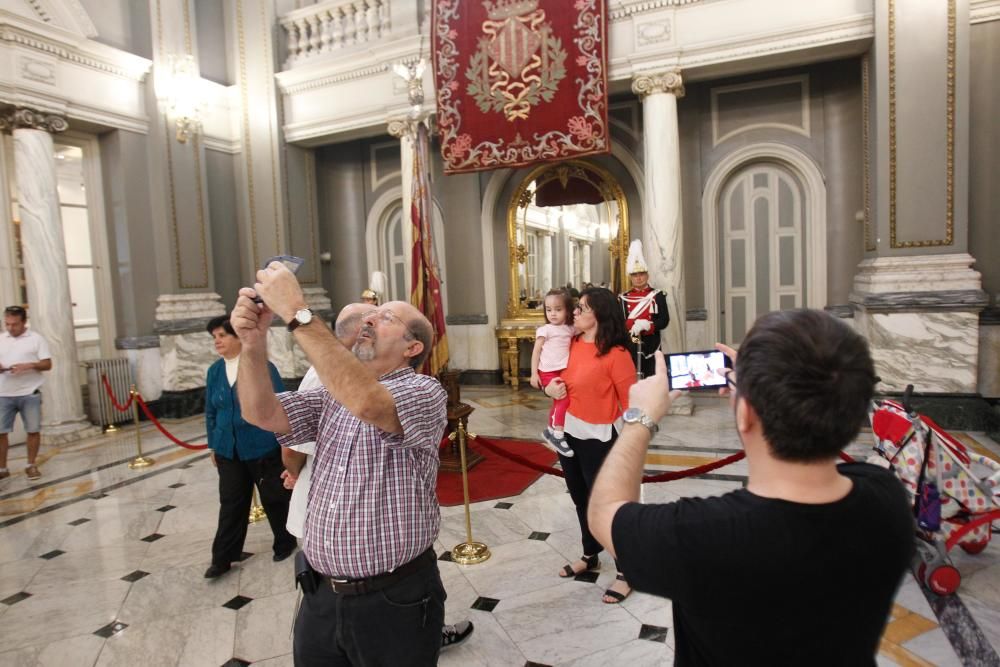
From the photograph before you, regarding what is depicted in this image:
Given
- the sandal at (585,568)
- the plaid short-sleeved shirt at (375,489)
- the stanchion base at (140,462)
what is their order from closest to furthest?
the plaid short-sleeved shirt at (375,489) < the sandal at (585,568) < the stanchion base at (140,462)

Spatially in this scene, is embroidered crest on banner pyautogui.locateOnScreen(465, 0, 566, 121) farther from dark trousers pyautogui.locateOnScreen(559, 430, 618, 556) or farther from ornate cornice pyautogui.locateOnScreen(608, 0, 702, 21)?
dark trousers pyautogui.locateOnScreen(559, 430, 618, 556)

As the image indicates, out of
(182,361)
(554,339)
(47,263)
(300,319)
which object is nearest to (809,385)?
(300,319)

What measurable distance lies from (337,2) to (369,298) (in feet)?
14.8

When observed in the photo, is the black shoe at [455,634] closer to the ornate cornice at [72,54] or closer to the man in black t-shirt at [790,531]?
the man in black t-shirt at [790,531]

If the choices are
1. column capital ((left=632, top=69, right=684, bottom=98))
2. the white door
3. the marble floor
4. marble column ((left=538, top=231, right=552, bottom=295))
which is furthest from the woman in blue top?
the white door

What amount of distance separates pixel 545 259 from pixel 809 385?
8.77m

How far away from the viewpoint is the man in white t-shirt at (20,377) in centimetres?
579

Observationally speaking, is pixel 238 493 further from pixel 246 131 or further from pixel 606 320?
pixel 246 131

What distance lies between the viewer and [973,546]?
341cm

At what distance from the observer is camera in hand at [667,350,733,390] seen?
1706mm

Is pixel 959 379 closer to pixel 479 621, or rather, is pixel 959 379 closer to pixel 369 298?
pixel 479 621

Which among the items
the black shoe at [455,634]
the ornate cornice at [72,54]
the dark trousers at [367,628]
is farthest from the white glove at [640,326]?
the ornate cornice at [72,54]

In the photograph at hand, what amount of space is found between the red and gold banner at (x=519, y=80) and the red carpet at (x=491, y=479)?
141 inches

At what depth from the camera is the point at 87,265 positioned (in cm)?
829
